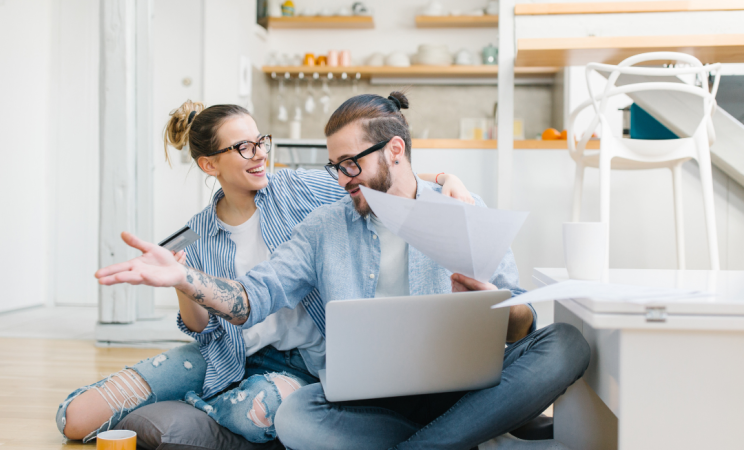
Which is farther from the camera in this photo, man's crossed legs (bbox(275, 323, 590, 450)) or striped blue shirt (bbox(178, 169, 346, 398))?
striped blue shirt (bbox(178, 169, 346, 398))

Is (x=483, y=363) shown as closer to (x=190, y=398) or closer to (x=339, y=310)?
(x=339, y=310)

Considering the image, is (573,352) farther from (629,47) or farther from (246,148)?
(629,47)

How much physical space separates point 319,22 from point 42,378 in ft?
11.4

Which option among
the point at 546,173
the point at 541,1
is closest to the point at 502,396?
the point at 546,173

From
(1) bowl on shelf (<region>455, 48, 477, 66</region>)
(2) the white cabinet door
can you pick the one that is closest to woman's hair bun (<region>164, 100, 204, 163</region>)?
(2) the white cabinet door

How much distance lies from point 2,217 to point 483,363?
3302 millimetres

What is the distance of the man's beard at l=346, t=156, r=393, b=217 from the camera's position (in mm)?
1216

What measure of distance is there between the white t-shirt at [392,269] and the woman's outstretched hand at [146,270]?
458 millimetres

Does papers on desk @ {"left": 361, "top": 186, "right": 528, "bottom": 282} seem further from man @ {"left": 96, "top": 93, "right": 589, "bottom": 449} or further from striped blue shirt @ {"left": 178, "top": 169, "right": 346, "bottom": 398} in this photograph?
striped blue shirt @ {"left": 178, "top": 169, "right": 346, "bottom": 398}

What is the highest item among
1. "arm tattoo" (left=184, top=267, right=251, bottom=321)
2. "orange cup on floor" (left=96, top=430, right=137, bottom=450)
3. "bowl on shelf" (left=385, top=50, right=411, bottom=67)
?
"bowl on shelf" (left=385, top=50, right=411, bottom=67)

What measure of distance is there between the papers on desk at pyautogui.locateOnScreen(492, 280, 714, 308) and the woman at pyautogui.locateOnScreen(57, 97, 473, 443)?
1.89 ft

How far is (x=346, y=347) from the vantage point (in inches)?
35.1

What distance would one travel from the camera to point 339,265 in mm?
1201

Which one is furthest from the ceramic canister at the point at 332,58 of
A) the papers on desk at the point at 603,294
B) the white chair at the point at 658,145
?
the papers on desk at the point at 603,294
